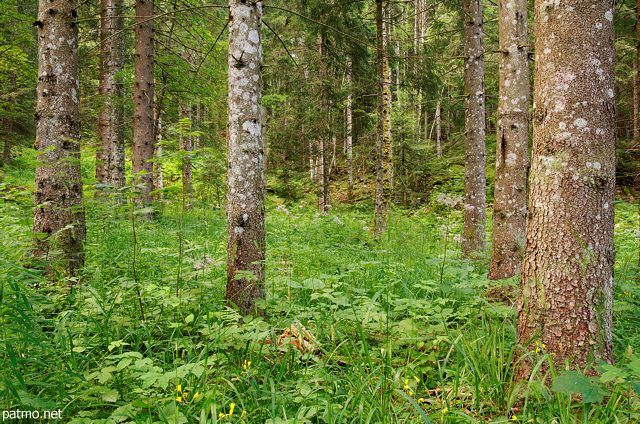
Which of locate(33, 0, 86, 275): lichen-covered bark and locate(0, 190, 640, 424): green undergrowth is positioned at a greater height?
locate(33, 0, 86, 275): lichen-covered bark

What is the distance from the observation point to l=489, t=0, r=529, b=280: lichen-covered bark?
3.64 meters

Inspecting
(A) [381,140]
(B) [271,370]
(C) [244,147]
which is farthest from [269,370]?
(A) [381,140]

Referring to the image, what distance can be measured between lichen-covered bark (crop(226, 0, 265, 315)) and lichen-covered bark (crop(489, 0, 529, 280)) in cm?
274

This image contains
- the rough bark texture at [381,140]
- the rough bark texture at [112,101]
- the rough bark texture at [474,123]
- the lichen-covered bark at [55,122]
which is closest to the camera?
the lichen-covered bark at [55,122]

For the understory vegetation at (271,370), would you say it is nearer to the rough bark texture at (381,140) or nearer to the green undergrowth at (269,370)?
the green undergrowth at (269,370)

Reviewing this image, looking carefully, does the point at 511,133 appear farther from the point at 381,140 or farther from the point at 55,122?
the point at 55,122

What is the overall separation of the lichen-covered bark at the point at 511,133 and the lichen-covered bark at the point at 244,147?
2741 millimetres

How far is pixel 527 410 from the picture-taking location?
5.24ft

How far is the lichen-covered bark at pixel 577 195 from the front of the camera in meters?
1.71

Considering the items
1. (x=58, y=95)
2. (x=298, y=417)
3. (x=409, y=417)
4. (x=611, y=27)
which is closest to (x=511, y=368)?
(x=409, y=417)
